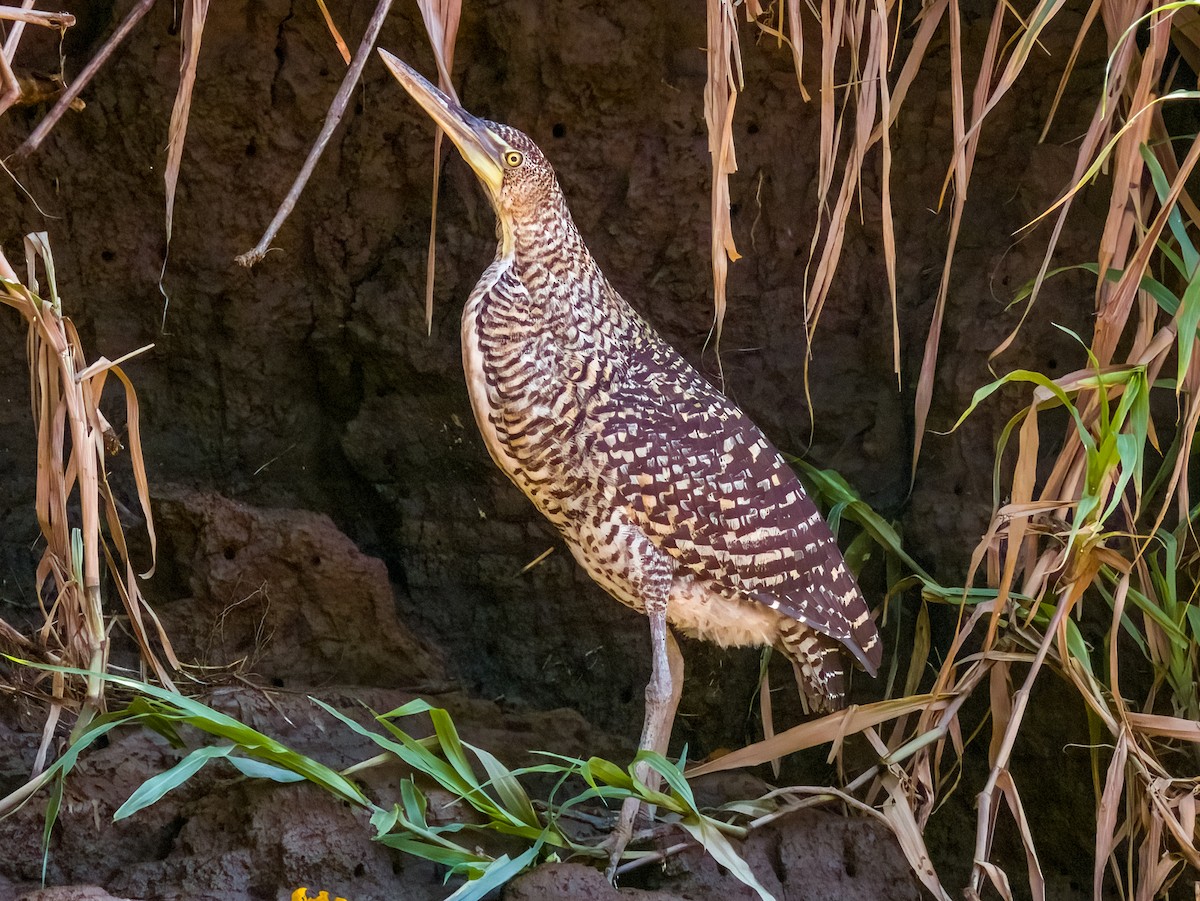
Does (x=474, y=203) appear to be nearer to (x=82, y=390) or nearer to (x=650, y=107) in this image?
(x=650, y=107)

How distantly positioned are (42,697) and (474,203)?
1917mm

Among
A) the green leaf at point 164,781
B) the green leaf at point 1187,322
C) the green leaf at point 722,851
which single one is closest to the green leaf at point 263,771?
the green leaf at point 164,781

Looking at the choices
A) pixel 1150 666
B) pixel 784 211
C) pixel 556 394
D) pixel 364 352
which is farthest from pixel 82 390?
pixel 1150 666

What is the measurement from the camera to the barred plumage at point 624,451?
9.63 ft

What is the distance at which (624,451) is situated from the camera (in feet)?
9.73

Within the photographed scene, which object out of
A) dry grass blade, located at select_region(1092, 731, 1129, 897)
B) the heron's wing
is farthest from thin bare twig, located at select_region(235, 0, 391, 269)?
dry grass blade, located at select_region(1092, 731, 1129, 897)

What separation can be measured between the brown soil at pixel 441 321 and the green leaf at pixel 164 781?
71cm

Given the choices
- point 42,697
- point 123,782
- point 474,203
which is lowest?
point 123,782

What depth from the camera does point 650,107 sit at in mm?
3693

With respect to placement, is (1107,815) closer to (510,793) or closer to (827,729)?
(827,729)

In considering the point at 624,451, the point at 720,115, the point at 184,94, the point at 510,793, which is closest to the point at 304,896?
the point at 510,793

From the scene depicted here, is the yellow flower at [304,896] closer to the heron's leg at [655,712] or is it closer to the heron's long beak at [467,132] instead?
the heron's leg at [655,712]

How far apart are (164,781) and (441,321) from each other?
71.0 inches

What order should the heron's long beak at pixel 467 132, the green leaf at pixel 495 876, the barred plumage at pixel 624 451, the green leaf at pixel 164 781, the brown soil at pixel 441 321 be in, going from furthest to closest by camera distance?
the brown soil at pixel 441 321 < the barred plumage at pixel 624 451 < the heron's long beak at pixel 467 132 < the green leaf at pixel 495 876 < the green leaf at pixel 164 781
